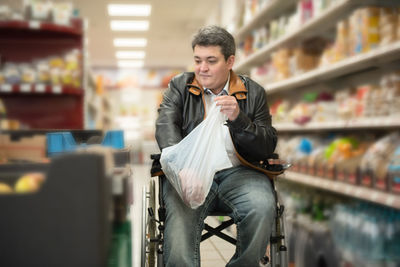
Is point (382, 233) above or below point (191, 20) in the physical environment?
below

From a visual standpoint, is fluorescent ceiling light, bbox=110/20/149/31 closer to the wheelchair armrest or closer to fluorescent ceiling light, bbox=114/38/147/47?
fluorescent ceiling light, bbox=114/38/147/47

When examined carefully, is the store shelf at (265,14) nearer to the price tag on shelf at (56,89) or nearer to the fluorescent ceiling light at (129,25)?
the price tag on shelf at (56,89)

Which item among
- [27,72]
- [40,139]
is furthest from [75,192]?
[27,72]

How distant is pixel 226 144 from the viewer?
1776 millimetres

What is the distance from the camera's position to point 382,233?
2.20m

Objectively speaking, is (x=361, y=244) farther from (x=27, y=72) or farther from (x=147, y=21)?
(x=147, y=21)

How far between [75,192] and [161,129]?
1.02 metres

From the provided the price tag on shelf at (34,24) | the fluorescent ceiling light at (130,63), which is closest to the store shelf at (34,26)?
the price tag on shelf at (34,24)

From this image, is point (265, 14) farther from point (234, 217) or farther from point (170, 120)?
point (234, 217)

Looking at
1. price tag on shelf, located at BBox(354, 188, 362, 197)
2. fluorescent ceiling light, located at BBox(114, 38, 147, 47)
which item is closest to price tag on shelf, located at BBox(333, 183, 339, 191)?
price tag on shelf, located at BBox(354, 188, 362, 197)

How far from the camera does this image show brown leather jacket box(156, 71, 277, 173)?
1.79m

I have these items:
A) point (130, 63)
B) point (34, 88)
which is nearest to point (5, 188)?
point (34, 88)

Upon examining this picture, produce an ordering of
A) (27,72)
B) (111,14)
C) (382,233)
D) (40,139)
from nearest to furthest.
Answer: (40,139)
(382,233)
(27,72)
(111,14)

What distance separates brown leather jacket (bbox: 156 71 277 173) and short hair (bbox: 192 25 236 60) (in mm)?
165
